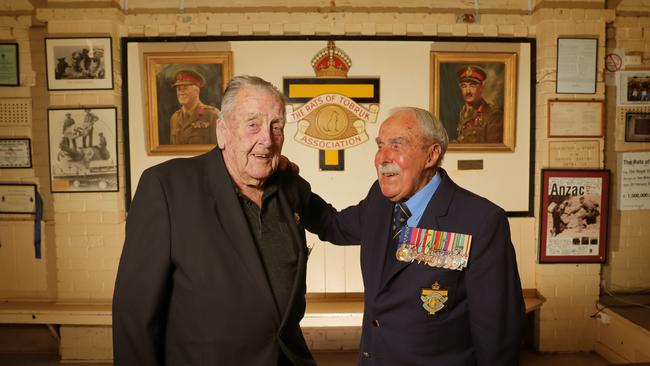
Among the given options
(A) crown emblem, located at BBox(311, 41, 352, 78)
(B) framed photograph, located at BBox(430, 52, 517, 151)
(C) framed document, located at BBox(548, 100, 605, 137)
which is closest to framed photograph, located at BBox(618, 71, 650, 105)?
(C) framed document, located at BBox(548, 100, 605, 137)

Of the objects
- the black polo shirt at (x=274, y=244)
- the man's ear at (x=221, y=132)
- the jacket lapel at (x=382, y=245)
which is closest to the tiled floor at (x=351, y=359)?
the jacket lapel at (x=382, y=245)

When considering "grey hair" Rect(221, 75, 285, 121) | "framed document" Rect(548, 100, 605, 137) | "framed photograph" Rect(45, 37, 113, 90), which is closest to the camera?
"grey hair" Rect(221, 75, 285, 121)

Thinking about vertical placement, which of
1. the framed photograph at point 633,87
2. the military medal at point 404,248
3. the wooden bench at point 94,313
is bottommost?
the wooden bench at point 94,313

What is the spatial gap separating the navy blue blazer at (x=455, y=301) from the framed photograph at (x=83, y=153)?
2.93 m

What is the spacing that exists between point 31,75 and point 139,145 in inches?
46.5

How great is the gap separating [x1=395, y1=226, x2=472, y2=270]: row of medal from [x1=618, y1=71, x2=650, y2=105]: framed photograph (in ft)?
10.9

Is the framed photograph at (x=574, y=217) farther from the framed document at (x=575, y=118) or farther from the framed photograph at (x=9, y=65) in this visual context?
the framed photograph at (x=9, y=65)

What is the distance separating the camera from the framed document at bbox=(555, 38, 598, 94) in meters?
3.59

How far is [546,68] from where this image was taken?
3.62 metres

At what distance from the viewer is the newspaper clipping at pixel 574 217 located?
3.69m

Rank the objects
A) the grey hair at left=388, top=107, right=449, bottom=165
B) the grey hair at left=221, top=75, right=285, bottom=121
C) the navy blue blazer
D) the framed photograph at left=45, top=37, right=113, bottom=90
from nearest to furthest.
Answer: the grey hair at left=221, top=75, right=285, bottom=121, the navy blue blazer, the grey hair at left=388, top=107, right=449, bottom=165, the framed photograph at left=45, top=37, right=113, bottom=90

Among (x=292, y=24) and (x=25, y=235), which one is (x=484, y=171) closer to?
(x=292, y=24)

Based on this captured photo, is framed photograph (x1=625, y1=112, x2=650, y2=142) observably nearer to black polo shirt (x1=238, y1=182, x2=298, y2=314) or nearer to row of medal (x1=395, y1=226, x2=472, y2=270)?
row of medal (x1=395, y1=226, x2=472, y2=270)

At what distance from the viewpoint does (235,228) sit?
1.32m
